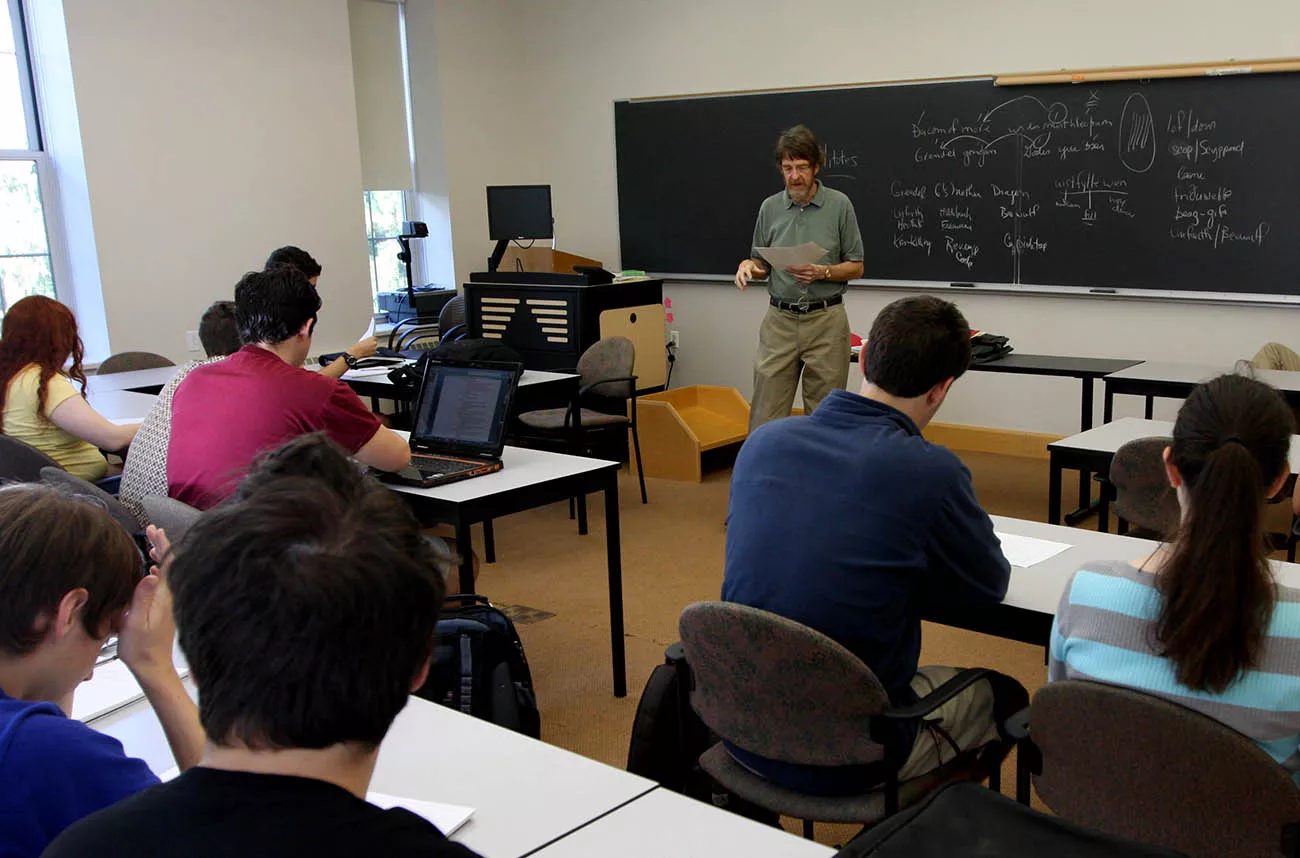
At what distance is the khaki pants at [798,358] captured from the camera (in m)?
4.97

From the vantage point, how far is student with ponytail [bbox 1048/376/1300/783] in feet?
5.22

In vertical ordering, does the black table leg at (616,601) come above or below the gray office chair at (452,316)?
below

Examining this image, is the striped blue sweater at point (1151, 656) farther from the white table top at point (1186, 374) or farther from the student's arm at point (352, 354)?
the student's arm at point (352, 354)

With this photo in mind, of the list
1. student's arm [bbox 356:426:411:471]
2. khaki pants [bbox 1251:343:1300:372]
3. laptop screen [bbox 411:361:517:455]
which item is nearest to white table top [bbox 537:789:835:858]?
student's arm [bbox 356:426:411:471]

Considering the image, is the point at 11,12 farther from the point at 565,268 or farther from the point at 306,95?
the point at 565,268

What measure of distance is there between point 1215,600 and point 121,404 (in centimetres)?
410

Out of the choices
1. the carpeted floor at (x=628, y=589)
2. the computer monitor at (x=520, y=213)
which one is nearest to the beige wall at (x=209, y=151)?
the computer monitor at (x=520, y=213)

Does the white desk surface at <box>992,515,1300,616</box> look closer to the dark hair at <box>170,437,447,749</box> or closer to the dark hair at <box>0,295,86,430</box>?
the dark hair at <box>170,437,447,749</box>

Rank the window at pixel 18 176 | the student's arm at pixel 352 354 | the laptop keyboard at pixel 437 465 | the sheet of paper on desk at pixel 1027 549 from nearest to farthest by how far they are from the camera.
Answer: the sheet of paper on desk at pixel 1027 549, the laptop keyboard at pixel 437 465, the student's arm at pixel 352 354, the window at pixel 18 176

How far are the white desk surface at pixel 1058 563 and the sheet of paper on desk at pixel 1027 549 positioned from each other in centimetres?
2

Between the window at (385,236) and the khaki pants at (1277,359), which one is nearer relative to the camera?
the khaki pants at (1277,359)

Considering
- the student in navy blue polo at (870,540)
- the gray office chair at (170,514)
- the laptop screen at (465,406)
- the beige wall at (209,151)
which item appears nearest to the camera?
the student in navy blue polo at (870,540)

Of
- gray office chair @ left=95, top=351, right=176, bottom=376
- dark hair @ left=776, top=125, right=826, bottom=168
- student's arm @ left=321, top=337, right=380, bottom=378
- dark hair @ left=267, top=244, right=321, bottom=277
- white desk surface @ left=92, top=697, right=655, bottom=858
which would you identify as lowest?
white desk surface @ left=92, top=697, right=655, bottom=858

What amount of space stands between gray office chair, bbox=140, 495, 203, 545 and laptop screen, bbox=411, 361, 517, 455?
925 mm
